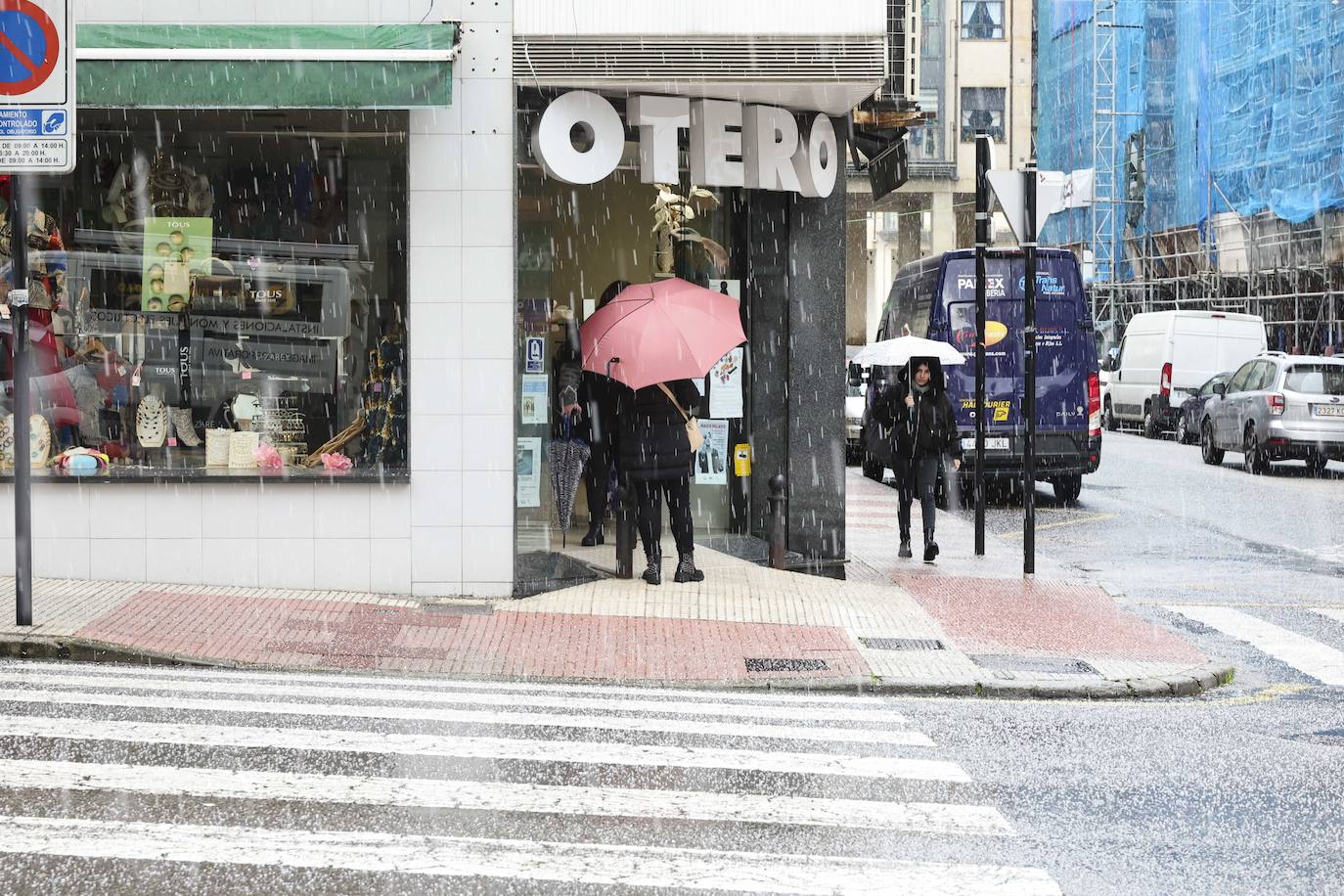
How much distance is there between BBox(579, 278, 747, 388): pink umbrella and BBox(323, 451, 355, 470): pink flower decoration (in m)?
1.83

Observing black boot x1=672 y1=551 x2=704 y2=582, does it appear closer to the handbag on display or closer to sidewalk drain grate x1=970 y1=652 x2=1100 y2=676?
the handbag on display

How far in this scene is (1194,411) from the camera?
96.5ft

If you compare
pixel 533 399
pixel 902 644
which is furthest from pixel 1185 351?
pixel 902 644

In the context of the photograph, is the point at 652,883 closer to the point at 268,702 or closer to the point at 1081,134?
the point at 268,702

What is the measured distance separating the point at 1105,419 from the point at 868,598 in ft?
90.5

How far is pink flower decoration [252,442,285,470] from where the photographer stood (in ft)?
36.6

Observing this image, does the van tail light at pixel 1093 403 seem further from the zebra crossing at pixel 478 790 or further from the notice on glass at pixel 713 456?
the zebra crossing at pixel 478 790

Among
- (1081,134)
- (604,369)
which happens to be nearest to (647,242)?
(604,369)

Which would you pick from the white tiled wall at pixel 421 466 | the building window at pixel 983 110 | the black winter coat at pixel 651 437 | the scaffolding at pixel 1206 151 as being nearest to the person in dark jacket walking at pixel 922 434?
the black winter coat at pixel 651 437

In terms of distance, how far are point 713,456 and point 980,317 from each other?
287 cm

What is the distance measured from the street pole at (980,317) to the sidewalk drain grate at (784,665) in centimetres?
558

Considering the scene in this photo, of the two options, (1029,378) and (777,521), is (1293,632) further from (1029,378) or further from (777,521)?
(777,521)

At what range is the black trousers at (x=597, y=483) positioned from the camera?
13344 mm

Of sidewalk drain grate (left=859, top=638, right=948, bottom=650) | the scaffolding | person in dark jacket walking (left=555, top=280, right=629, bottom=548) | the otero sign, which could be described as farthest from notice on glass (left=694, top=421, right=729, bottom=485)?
the scaffolding
